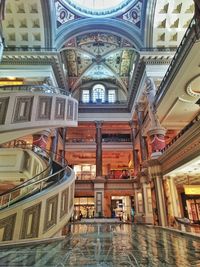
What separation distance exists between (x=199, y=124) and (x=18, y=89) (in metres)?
8.66

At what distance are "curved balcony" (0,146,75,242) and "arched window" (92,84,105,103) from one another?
16.3 metres

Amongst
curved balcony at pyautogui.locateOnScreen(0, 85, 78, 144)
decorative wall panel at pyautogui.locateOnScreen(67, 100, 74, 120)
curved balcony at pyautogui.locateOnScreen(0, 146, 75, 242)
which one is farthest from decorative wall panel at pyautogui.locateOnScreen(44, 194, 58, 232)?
decorative wall panel at pyautogui.locateOnScreen(67, 100, 74, 120)

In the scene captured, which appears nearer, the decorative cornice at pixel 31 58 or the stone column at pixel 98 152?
the decorative cornice at pixel 31 58

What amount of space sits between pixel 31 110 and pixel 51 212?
17.1 ft

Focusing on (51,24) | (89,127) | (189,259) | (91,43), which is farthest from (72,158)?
(189,259)

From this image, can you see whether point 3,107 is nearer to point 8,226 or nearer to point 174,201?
point 8,226

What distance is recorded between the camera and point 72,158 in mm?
23953

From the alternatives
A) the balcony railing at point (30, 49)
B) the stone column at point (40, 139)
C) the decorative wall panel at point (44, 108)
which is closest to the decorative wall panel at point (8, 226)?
the decorative wall panel at point (44, 108)

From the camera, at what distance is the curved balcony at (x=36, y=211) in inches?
223

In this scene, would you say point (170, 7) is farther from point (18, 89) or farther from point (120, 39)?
point (18, 89)

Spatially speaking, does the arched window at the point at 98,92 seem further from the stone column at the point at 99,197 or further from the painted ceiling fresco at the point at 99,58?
the stone column at the point at 99,197

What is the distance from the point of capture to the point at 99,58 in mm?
18812

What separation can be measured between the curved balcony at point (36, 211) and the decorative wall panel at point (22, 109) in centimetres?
367

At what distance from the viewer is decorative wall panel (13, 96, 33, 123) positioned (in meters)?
9.62
